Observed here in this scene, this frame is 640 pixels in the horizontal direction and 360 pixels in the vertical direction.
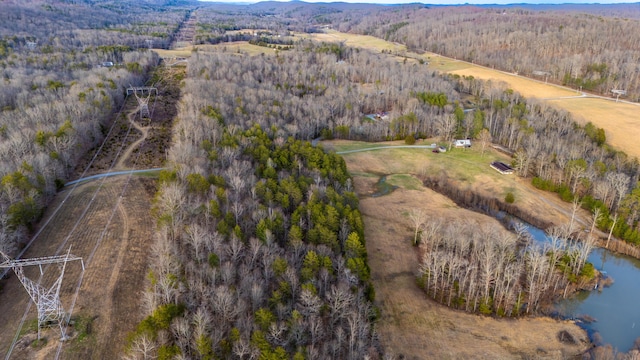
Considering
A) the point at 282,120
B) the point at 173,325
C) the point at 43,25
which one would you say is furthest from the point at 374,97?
the point at 43,25

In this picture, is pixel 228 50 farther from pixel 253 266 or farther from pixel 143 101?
pixel 253 266

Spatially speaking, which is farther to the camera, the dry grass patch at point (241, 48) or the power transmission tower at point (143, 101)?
the dry grass patch at point (241, 48)

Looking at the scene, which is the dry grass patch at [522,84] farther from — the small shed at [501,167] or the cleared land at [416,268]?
the cleared land at [416,268]

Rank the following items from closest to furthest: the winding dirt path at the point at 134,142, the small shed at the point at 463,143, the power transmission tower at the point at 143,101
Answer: the winding dirt path at the point at 134,142
the power transmission tower at the point at 143,101
the small shed at the point at 463,143

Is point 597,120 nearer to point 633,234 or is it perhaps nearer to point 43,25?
point 633,234

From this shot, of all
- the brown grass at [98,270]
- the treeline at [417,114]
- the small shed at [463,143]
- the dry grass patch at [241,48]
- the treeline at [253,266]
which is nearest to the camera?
the treeline at [253,266]

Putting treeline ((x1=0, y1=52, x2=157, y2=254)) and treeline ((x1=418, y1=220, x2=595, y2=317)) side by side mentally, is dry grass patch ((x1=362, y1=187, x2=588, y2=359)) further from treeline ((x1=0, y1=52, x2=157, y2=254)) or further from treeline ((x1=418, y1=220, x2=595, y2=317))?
treeline ((x1=0, y1=52, x2=157, y2=254))

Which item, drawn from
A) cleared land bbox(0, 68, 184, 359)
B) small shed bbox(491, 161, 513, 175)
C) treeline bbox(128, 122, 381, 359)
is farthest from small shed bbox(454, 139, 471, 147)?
cleared land bbox(0, 68, 184, 359)

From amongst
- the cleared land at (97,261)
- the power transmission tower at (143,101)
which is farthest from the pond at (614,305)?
the power transmission tower at (143,101)
